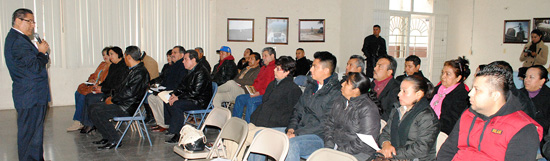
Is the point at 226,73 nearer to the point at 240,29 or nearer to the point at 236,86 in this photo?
the point at 236,86

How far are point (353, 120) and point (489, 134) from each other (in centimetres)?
112

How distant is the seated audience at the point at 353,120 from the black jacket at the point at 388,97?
104 centimetres

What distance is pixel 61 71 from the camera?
863 cm

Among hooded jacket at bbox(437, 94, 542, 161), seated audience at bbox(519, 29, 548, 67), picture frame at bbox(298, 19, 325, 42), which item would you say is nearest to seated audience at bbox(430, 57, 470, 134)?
hooded jacket at bbox(437, 94, 542, 161)

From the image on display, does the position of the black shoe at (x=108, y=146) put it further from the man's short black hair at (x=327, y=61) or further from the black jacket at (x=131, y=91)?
the man's short black hair at (x=327, y=61)

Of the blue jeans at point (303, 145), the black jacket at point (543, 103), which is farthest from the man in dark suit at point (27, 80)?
the black jacket at point (543, 103)

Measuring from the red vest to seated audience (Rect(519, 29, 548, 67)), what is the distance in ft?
22.4

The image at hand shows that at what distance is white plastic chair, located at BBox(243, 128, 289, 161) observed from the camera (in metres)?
3.01

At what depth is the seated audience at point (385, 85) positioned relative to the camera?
168 inches

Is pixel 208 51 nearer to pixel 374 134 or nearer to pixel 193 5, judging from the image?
pixel 193 5

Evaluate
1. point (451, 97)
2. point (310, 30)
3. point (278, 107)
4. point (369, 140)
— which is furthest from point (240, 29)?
point (369, 140)

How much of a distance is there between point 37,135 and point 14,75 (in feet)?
2.06

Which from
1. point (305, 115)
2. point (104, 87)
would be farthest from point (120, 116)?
point (305, 115)

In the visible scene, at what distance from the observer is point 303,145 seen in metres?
3.46
